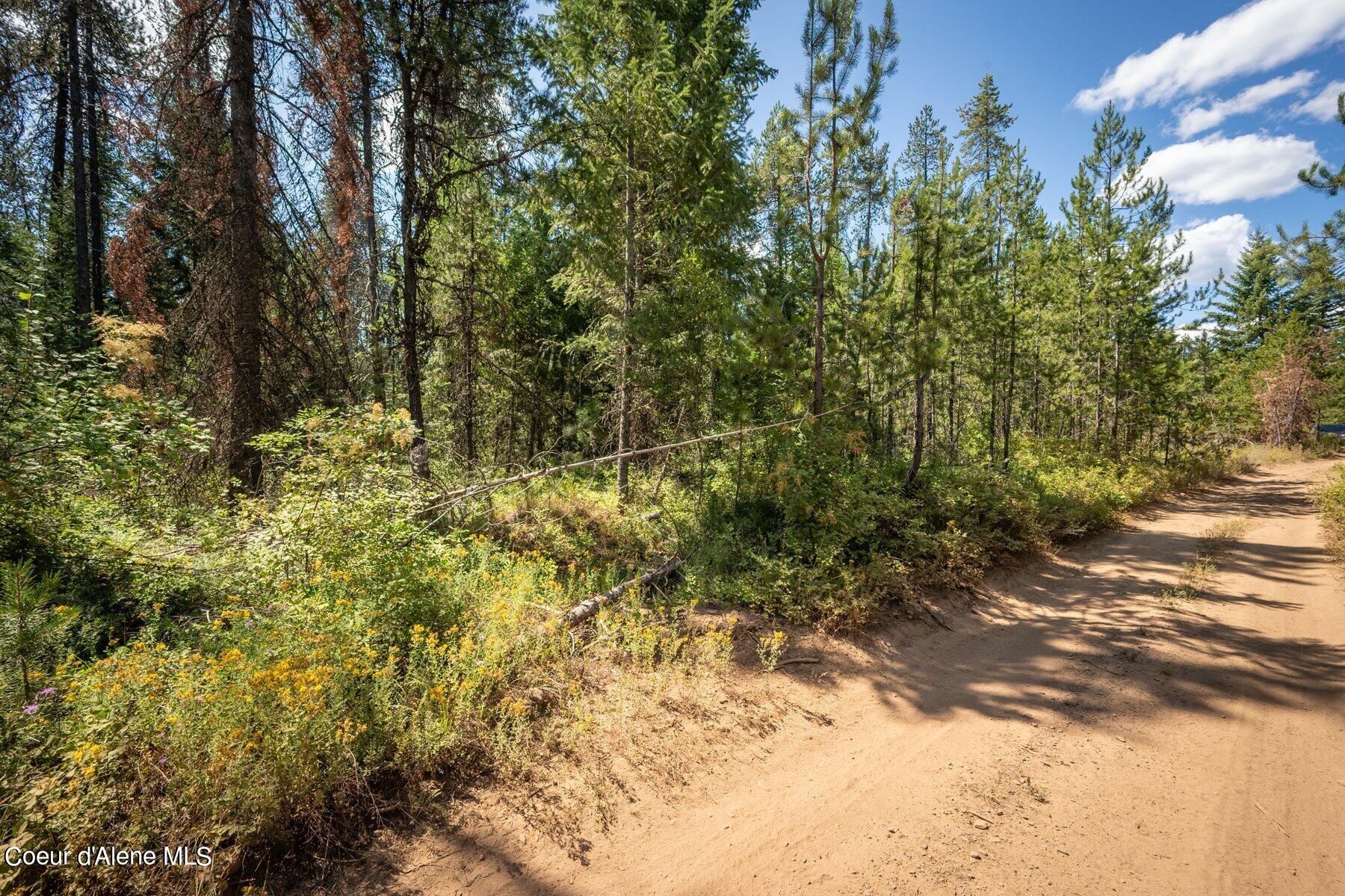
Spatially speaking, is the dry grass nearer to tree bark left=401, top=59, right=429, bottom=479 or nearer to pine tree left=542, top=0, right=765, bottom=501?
pine tree left=542, top=0, right=765, bottom=501

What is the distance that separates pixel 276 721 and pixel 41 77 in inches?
487

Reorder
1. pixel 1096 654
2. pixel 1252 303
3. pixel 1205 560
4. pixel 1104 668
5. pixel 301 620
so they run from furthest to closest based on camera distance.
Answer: pixel 1252 303, pixel 1205 560, pixel 1096 654, pixel 1104 668, pixel 301 620

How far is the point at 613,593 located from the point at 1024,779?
445 centimetres

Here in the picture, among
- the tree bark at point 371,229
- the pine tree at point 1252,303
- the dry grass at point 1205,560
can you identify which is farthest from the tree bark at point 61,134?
the pine tree at point 1252,303

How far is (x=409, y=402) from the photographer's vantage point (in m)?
7.90

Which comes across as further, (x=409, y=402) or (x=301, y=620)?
(x=409, y=402)

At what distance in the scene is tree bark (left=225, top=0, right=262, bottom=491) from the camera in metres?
5.73

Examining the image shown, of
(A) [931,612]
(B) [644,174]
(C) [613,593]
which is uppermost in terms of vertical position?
(B) [644,174]

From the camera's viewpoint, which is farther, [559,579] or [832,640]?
[559,579]

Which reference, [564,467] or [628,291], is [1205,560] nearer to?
[564,467]

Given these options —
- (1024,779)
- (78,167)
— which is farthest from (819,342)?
(78,167)

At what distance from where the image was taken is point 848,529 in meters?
7.50

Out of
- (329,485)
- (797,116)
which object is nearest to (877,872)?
(329,485)

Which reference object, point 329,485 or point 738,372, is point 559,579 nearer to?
point 329,485
